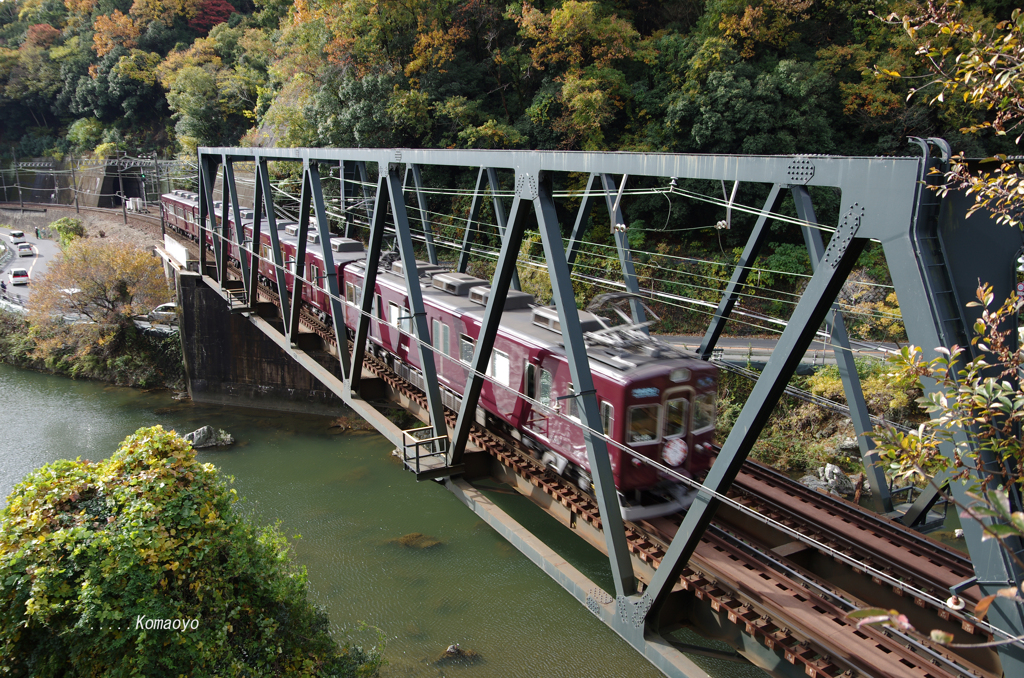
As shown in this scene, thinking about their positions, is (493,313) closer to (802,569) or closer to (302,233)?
(802,569)

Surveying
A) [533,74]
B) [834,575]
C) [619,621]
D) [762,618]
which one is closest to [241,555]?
[619,621]

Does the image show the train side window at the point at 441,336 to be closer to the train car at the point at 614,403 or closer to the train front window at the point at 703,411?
the train car at the point at 614,403

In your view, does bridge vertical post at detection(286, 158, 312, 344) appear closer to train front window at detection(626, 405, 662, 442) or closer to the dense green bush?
the dense green bush

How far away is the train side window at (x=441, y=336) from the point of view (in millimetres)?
12852

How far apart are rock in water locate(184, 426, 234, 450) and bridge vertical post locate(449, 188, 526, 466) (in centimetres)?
1817

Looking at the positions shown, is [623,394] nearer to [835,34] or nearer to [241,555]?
[241,555]

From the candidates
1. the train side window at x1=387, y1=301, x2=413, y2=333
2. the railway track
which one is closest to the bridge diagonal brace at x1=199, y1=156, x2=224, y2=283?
the train side window at x1=387, y1=301, x2=413, y2=333

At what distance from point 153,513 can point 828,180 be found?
28.3ft

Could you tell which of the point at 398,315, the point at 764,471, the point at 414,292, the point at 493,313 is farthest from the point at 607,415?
the point at 398,315

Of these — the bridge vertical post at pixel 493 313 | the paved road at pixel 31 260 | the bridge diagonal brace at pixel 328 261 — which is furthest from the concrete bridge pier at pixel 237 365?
the bridge vertical post at pixel 493 313

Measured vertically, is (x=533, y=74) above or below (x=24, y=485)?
above

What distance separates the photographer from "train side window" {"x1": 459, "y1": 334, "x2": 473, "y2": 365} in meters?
12.1

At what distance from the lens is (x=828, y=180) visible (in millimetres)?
4340

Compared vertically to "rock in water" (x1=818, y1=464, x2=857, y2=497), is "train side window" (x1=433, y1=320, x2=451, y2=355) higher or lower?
higher
